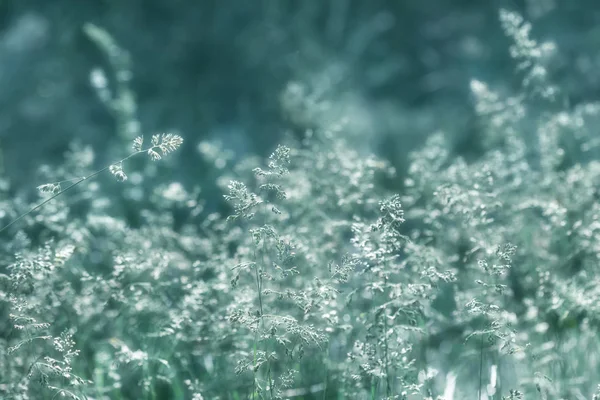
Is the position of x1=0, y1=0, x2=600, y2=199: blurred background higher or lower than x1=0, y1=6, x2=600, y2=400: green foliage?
higher

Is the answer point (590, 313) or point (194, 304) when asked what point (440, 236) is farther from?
point (194, 304)

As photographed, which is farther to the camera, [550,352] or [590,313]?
[550,352]

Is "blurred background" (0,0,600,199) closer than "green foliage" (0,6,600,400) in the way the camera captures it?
No

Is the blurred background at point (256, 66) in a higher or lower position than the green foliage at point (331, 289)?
higher

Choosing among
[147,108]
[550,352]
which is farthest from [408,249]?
[147,108]

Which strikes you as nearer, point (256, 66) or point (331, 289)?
point (331, 289)

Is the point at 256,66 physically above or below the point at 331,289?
above

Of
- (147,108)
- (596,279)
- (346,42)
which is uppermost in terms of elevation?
(346,42)

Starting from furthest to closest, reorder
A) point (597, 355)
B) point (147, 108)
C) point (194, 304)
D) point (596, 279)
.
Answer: point (147, 108)
point (597, 355)
point (596, 279)
point (194, 304)
